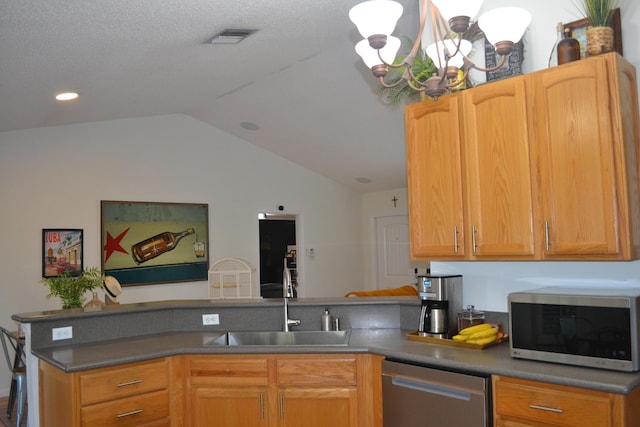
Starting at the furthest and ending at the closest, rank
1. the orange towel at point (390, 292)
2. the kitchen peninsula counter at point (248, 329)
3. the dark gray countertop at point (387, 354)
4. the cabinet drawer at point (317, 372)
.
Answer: the orange towel at point (390, 292)
the cabinet drawer at point (317, 372)
the kitchen peninsula counter at point (248, 329)
the dark gray countertop at point (387, 354)

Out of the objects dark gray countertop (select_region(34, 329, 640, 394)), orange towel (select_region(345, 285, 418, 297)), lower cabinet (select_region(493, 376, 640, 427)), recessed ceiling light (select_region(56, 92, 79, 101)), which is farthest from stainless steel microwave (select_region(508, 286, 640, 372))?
recessed ceiling light (select_region(56, 92, 79, 101))

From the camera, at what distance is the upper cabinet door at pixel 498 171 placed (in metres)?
2.62

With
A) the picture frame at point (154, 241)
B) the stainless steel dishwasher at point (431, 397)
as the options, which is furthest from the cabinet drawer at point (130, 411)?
the picture frame at point (154, 241)

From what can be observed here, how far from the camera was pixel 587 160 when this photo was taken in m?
2.40

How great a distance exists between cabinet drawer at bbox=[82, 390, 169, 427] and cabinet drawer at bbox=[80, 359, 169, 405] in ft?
0.10

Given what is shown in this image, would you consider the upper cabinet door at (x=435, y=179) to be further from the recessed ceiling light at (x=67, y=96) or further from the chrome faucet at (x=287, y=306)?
the recessed ceiling light at (x=67, y=96)

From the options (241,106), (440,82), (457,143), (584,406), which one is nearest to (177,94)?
(241,106)

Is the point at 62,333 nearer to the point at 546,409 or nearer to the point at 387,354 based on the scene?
the point at 387,354

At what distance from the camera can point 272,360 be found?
2834 mm

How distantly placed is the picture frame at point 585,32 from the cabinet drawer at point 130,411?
2.64 m

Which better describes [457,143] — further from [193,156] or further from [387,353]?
[193,156]

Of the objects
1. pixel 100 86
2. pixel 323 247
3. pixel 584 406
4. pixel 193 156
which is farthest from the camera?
pixel 323 247

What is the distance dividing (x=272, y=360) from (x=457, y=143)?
57.8 inches

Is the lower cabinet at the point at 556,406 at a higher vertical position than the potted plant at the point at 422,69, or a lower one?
lower
